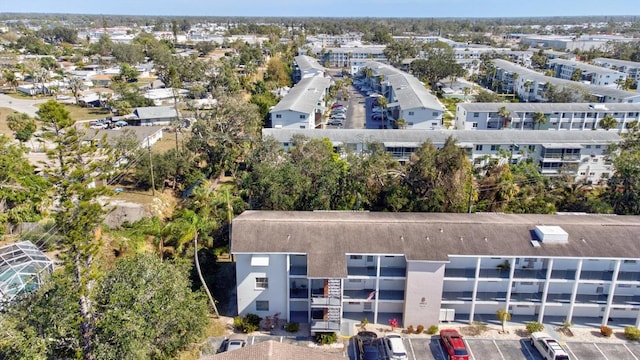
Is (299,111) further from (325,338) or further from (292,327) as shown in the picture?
(325,338)

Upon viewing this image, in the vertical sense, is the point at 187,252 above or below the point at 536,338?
above

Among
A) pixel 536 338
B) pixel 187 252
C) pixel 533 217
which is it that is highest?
pixel 533 217

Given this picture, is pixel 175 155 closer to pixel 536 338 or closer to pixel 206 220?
pixel 206 220

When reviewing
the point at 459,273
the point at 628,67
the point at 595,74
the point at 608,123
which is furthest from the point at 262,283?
the point at 628,67

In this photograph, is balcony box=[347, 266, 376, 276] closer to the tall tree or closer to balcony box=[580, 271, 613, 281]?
balcony box=[580, 271, 613, 281]

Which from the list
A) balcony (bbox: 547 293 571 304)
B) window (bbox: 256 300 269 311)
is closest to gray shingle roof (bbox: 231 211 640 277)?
balcony (bbox: 547 293 571 304)

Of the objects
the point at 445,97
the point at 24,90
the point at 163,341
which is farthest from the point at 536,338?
the point at 24,90
